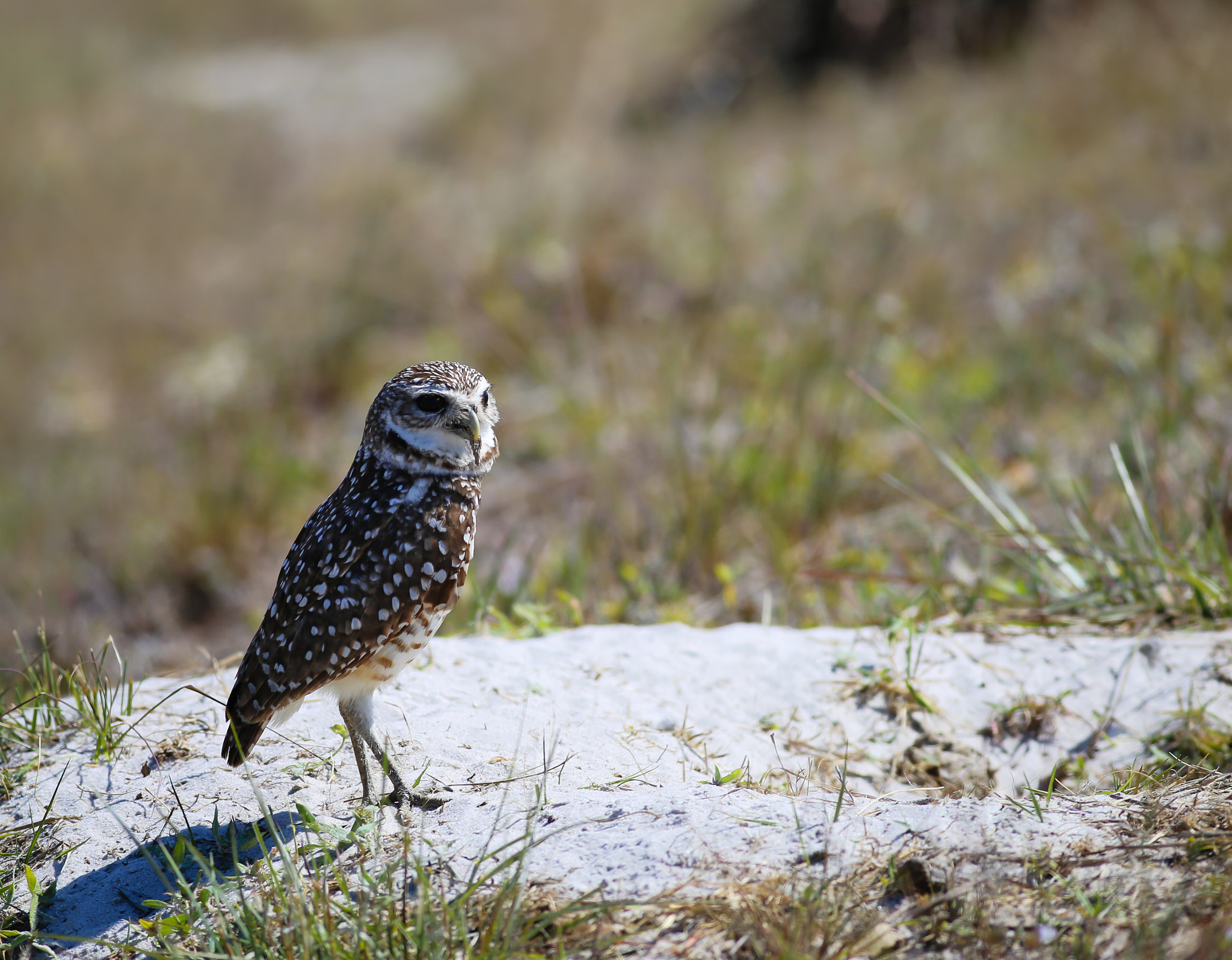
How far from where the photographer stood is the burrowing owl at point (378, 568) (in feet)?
9.15

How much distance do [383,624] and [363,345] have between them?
20.7 feet

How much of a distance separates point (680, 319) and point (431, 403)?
5071 millimetres

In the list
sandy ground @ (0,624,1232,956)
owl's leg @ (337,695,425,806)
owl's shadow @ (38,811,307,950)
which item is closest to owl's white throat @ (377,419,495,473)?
owl's leg @ (337,695,425,806)

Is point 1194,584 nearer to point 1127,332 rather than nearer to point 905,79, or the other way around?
point 1127,332

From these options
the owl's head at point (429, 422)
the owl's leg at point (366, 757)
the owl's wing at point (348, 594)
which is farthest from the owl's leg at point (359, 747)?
the owl's head at point (429, 422)

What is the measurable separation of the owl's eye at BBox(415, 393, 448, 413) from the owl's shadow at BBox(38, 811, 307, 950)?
1.20 metres

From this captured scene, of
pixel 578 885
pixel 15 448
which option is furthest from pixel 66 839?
pixel 15 448

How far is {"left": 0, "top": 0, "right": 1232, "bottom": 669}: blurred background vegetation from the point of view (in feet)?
17.0

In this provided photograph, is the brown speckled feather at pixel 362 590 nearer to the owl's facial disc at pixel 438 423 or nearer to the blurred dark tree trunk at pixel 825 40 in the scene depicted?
the owl's facial disc at pixel 438 423

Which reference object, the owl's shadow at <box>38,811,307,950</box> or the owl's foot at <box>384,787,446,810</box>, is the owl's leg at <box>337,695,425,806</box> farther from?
the owl's shadow at <box>38,811,307,950</box>

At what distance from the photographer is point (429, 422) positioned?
3.03 meters

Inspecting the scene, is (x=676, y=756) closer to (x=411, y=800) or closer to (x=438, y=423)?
(x=411, y=800)

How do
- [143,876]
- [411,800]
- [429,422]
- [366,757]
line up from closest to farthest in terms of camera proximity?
[143,876], [411,800], [366,757], [429,422]

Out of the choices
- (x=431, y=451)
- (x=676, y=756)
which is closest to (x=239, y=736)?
(x=431, y=451)
